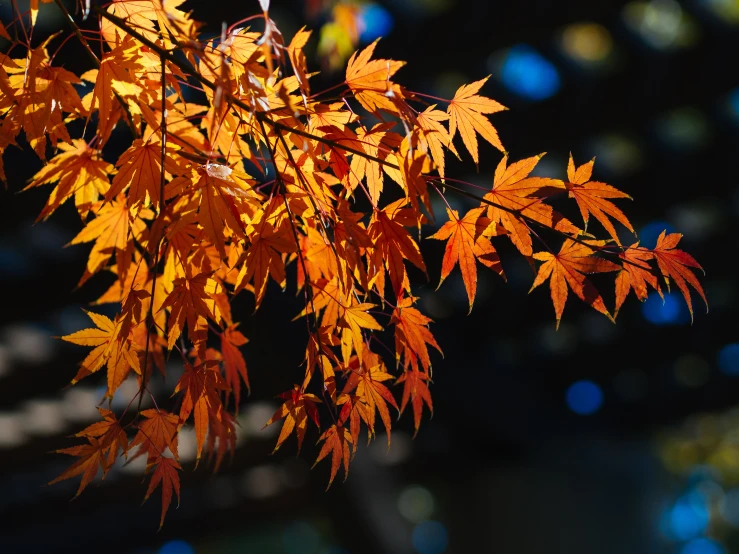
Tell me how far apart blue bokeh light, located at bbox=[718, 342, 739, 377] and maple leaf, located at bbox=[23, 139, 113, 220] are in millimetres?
4556

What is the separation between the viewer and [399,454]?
19.0 feet

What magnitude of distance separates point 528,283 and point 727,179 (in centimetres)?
126

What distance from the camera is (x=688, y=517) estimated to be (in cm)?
628

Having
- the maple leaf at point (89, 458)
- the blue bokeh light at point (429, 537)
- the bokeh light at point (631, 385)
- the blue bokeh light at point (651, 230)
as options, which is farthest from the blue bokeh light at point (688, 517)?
the maple leaf at point (89, 458)

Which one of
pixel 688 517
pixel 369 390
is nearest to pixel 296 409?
pixel 369 390

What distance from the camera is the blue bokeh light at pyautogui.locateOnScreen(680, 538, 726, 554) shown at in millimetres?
6141

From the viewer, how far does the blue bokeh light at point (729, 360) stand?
468cm

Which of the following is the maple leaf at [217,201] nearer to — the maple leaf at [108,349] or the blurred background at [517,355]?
the maple leaf at [108,349]

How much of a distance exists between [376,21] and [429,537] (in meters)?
8.36

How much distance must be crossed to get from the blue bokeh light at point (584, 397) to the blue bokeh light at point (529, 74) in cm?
285

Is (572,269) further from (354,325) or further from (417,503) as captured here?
(417,503)

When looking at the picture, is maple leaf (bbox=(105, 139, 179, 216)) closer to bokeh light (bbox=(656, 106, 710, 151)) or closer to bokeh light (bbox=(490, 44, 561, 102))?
bokeh light (bbox=(490, 44, 561, 102))

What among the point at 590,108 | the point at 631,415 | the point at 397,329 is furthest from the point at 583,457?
the point at 397,329

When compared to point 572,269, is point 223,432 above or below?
below
